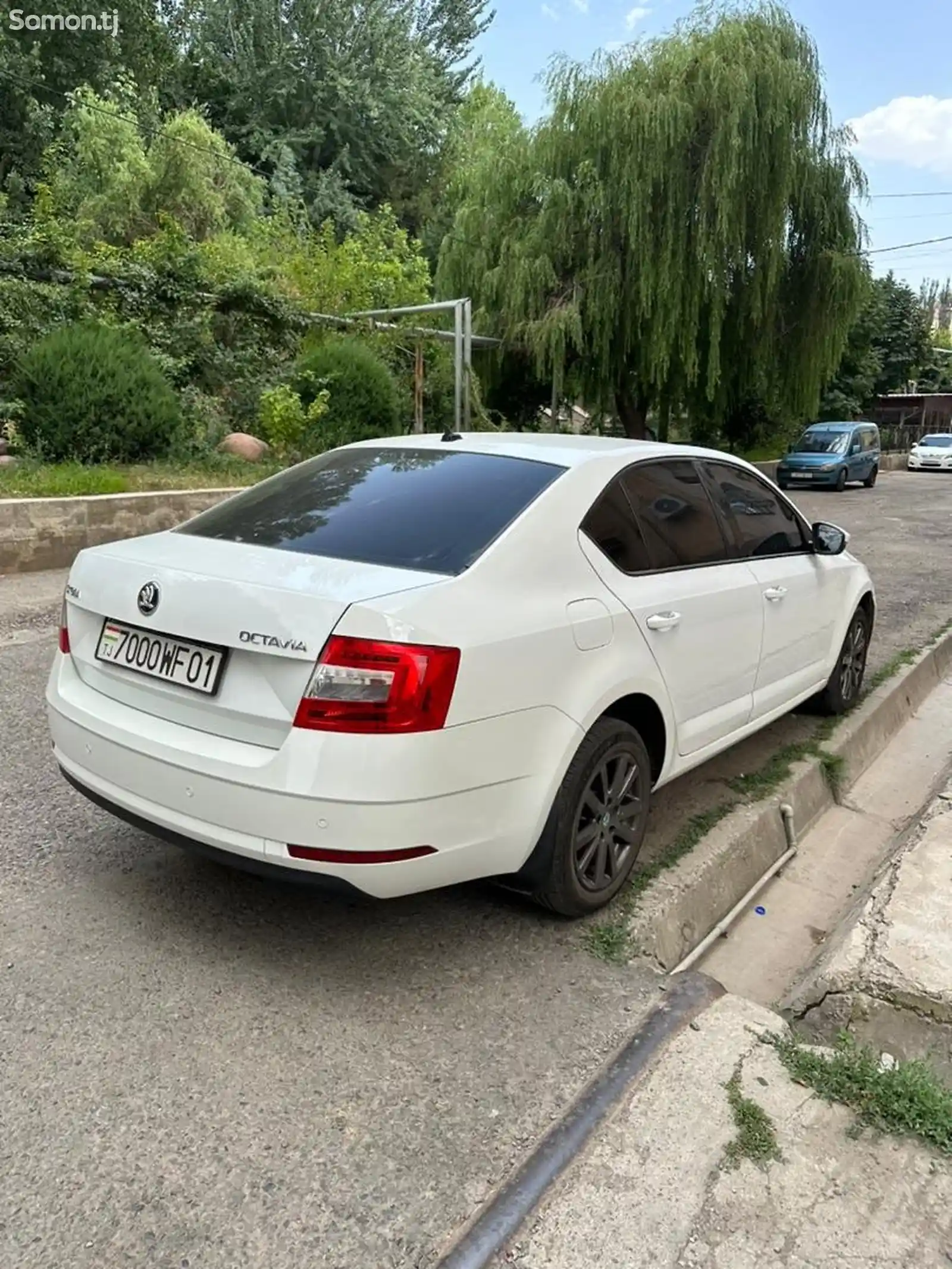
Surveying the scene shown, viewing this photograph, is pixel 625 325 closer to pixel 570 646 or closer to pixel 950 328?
pixel 570 646

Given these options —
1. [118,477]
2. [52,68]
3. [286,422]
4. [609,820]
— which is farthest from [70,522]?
[52,68]

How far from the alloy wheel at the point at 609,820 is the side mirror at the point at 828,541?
2102mm

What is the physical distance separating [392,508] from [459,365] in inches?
476

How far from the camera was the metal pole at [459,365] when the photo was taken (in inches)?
559

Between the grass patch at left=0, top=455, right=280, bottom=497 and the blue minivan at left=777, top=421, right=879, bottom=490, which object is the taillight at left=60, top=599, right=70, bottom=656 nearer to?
the grass patch at left=0, top=455, right=280, bottom=497

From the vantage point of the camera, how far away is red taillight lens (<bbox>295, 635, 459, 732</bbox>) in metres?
2.41

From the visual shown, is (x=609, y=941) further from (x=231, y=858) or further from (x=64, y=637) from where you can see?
(x=64, y=637)

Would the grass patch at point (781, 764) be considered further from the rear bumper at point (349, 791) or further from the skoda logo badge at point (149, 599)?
the skoda logo badge at point (149, 599)

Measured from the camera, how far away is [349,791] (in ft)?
7.88

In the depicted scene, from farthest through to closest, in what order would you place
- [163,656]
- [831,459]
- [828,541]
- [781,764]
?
[831,459] → [828,541] → [781,764] → [163,656]

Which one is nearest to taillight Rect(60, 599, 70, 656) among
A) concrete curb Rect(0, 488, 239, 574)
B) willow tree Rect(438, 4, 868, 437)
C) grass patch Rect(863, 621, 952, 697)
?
grass patch Rect(863, 621, 952, 697)

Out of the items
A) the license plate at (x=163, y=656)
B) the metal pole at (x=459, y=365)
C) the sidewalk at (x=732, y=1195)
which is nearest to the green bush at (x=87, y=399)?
the metal pole at (x=459, y=365)

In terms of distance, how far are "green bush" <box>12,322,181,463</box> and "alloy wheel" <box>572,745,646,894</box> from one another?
8467 millimetres

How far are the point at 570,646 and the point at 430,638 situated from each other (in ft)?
1.85
